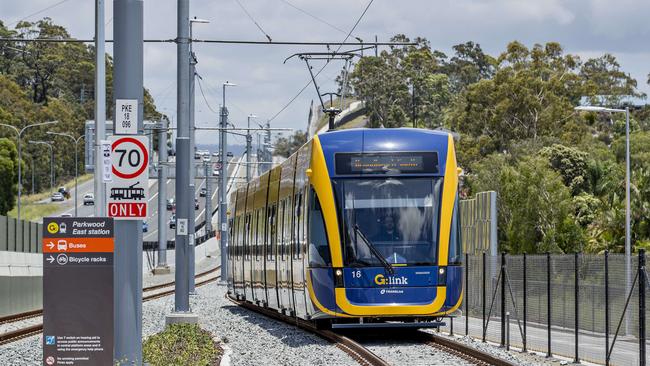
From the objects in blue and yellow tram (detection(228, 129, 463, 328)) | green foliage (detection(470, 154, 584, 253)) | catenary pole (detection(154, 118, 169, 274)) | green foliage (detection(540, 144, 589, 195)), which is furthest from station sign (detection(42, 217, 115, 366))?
green foliage (detection(540, 144, 589, 195))

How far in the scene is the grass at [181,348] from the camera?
17.3 metres

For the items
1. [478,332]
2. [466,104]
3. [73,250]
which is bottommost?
[478,332]

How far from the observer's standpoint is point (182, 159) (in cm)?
2820

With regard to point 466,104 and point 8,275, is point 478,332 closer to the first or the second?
point 8,275

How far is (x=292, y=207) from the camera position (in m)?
25.4

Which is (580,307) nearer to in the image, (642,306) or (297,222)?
(642,306)

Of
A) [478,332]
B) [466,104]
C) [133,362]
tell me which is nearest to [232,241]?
[478,332]

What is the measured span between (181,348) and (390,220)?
450 centimetres

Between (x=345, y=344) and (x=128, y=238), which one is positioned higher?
(x=128, y=238)

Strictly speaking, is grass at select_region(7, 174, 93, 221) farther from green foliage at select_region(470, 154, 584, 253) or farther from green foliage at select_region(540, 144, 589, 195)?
green foliage at select_region(470, 154, 584, 253)

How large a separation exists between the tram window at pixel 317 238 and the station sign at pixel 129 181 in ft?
29.1

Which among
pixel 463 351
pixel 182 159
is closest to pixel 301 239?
pixel 463 351

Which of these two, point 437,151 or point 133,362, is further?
point 437,151

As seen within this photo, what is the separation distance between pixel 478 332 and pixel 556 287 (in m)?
4.57
